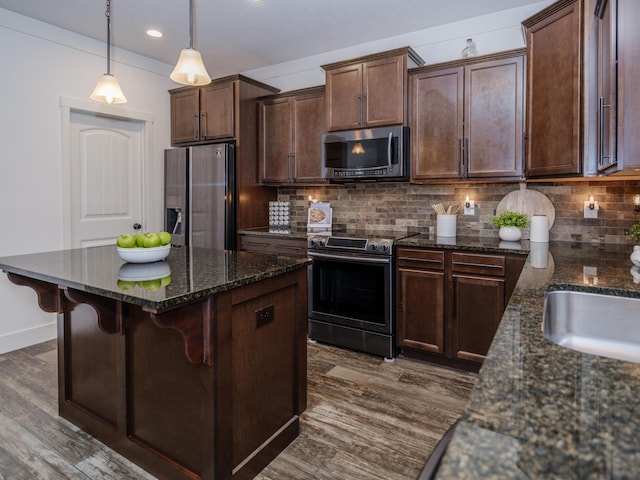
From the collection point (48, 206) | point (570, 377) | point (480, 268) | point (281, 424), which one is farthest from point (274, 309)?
point (48, 206)

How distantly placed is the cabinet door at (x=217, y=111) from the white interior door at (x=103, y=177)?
2.44ft

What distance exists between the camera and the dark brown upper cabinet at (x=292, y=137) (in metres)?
3.94

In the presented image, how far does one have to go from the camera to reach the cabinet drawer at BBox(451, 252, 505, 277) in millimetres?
2805

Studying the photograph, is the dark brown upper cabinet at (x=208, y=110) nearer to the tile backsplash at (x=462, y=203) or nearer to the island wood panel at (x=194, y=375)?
the tile backsplash at (x=462, y=203)

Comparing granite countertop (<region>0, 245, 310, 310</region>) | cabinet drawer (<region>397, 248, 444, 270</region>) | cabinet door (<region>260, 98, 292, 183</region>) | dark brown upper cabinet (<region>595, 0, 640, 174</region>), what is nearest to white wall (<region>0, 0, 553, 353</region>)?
cabinet door (<region>260, 98, 292, 183</region>)

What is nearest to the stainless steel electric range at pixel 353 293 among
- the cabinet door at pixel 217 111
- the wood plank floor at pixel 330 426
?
the wood plank floor at pixel 330 426

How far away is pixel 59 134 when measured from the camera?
12.0 feet

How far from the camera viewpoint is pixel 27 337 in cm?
353

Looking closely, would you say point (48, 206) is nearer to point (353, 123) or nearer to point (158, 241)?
point (158, 241)

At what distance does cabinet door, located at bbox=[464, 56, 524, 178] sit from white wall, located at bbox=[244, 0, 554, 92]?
0.48m

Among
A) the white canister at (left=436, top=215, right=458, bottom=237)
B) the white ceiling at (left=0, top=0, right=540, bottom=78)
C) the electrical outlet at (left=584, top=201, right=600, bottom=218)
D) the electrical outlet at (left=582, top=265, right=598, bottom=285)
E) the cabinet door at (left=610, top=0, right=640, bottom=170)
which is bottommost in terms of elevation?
the electrical outlet at (left=582, top=265, right=598, bottom=285)

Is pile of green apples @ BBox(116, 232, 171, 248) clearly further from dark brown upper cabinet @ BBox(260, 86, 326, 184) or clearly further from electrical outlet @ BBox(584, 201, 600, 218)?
electrical outlet @ BBox(584, 201, 600, 218)

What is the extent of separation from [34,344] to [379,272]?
3065 mm

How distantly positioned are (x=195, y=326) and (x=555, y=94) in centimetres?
243
